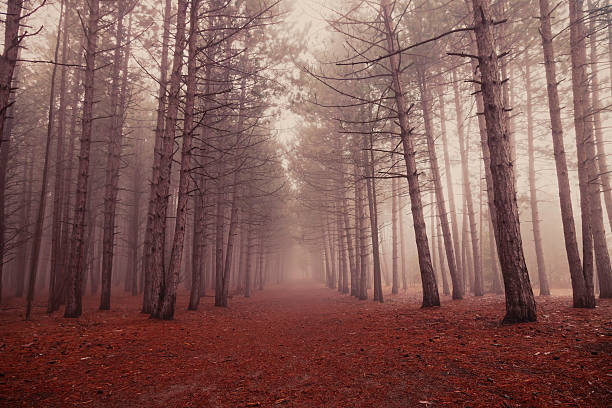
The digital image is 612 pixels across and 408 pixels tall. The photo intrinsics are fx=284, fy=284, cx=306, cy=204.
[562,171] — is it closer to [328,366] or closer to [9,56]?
[328,366]

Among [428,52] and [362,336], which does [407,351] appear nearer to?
[362,336]

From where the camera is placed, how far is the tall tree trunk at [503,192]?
5312 mm

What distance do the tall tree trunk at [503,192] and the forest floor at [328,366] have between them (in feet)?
1.53

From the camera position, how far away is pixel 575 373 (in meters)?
2.94

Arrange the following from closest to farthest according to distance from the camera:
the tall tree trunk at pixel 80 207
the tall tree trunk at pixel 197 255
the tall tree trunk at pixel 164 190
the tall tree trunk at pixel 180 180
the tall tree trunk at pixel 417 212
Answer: the tall tree trunk at pixel 180 180, the tall tree trunk at pixel 164 190, the tall tree trunk at pixel 80 207, the tall tree trunk at pixel 417 212, the tall tree trunk at pixel 197 255

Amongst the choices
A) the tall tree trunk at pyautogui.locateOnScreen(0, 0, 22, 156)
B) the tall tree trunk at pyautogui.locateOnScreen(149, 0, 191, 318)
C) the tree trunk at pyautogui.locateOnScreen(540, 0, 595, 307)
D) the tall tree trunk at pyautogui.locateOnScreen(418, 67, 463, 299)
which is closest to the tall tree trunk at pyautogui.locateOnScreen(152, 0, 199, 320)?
the tall tree trunk at pyautogui.locateOnScreen(149, 0, 191, 318)

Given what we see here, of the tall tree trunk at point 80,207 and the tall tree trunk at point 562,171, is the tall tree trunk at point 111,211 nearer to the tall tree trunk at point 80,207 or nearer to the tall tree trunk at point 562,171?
the tall tree trunk at point 80,207

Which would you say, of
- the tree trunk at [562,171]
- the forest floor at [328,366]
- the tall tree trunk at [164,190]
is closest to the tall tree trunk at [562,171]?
the tree trunk at [562,171]

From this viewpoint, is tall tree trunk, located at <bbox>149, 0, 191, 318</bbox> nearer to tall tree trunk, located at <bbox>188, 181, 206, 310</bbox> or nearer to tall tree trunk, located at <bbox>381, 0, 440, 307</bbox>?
tall tree trunk, located at <bbox>188, 181, 206, 310</bbox>

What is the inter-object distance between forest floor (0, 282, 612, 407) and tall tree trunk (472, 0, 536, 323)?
1.53ft

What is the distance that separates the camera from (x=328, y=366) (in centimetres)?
400

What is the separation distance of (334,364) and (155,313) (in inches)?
232

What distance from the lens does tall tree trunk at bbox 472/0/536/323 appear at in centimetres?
531

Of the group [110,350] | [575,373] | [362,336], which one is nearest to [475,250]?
[362,336]
